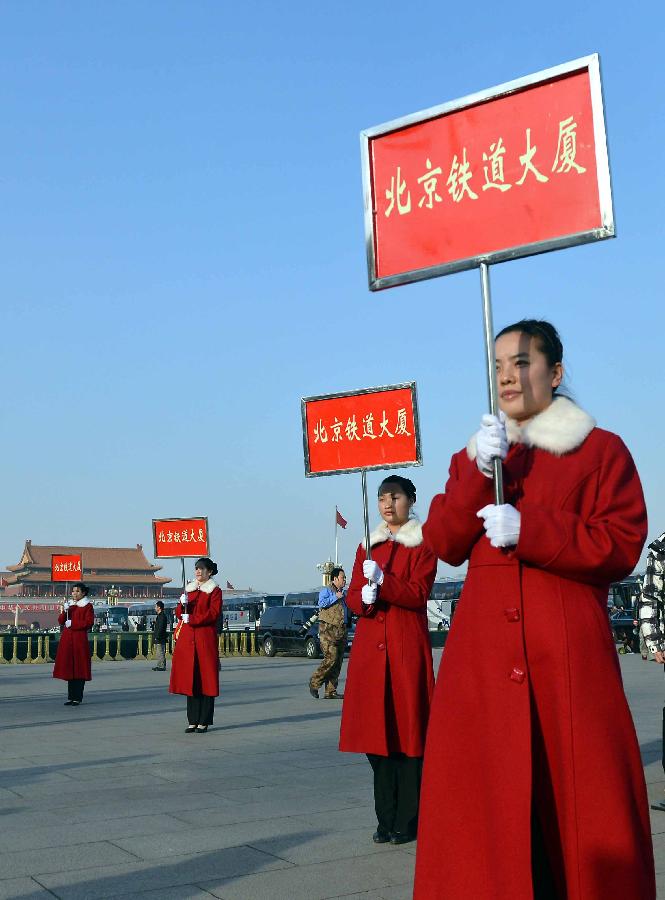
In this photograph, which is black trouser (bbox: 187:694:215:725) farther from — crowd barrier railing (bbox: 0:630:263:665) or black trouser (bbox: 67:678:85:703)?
crowd barrier railing (bbox: 0:630:263:665)

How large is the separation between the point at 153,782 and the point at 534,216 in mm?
5265

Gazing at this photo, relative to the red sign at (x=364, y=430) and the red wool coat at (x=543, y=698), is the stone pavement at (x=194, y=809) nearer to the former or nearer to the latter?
the red wool coat at (x=543, y=698)

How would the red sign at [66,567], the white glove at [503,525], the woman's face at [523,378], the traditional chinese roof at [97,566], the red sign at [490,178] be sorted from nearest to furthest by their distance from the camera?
the white glove at [503,525] < the woman's face at [523,378] < the red sign at [490,178] < the red sign at [66,567] < the traditional chinese roof at [97,566]

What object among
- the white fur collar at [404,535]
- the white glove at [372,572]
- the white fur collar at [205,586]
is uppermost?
the white fur collar at [404,535]

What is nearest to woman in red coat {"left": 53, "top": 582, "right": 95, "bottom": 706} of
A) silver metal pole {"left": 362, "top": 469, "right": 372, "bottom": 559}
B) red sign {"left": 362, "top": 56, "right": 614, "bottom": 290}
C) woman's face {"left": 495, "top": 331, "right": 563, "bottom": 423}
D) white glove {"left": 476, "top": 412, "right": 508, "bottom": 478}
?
silver metal pole {"left": 362, "top": 469, "right": 372, "bottom": 559}

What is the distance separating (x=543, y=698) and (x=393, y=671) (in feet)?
8.85

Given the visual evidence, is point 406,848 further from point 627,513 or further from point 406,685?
point 627,513

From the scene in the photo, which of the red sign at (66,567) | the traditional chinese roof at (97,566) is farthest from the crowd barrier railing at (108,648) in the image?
the traditional chinese roof at (97,566)

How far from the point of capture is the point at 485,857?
2475 millimetres

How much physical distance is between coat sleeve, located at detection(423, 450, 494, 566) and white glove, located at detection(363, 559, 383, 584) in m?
2.27

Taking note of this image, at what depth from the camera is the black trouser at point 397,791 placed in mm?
5020

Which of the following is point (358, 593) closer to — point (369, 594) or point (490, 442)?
point (369, 594)

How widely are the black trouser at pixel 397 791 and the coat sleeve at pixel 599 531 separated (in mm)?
2659

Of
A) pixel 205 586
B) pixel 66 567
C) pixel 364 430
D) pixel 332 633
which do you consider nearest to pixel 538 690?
pixel 364 430
